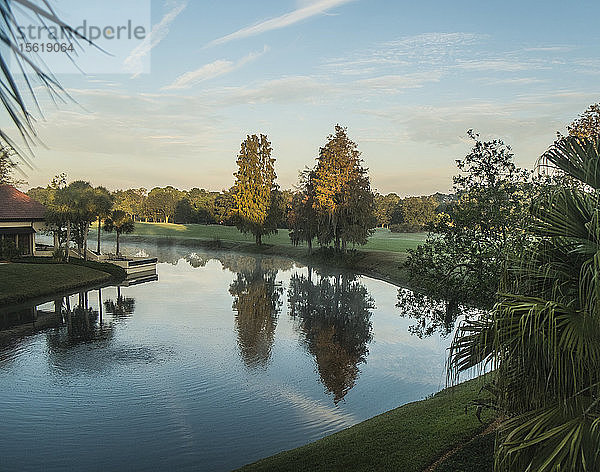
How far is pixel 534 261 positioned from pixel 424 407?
641 cm

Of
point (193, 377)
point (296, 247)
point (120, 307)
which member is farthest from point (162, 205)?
point (193, 377)

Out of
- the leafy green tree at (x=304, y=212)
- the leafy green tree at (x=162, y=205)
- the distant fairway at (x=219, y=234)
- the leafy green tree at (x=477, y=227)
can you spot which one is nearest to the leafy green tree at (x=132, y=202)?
the leafy green tree at (x=162, y=205)

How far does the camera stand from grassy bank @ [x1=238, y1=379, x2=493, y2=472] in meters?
7.16

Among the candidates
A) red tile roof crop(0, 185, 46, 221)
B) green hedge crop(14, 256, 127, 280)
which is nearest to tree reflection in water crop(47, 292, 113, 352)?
green hedge crop(14, 256, 127, 280)

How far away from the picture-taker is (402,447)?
26.4ft

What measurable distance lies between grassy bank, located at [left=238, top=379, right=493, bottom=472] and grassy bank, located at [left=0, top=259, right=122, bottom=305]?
19.9 m

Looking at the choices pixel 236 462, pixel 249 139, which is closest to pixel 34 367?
pixel 236 462

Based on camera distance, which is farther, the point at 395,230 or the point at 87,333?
the point at 395,230

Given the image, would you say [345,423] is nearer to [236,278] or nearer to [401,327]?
[401,327]

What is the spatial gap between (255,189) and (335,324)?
36149mm

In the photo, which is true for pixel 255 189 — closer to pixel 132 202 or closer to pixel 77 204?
pixel 77 204

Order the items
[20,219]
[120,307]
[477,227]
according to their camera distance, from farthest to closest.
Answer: [20,219]
[120,307]
[477,227]

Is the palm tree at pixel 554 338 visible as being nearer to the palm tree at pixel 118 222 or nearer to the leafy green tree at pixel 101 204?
the leafy green tree at pixel 101 204

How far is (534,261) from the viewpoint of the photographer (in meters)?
4.67
